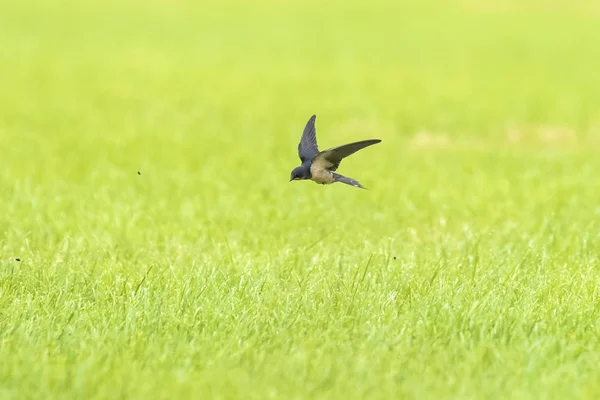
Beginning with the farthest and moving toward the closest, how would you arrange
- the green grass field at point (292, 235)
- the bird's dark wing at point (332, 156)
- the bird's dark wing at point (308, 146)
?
1. the bird's dark wing at point (308, 146)
2. the bird's dark wing at point (332, 156)
3. the green grass field at point (292, 235)

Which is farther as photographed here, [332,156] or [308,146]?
[308,146]

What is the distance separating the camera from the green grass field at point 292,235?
16.1 feet

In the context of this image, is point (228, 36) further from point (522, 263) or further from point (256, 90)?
point (522, 263)

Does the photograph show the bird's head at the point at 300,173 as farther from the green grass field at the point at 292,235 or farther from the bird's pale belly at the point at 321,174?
the green grass field at the point at 292,235

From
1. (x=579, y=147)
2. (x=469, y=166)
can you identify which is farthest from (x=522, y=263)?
(x=579, y=147)

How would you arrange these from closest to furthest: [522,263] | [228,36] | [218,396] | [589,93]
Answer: [218,396], [522,263], [589,93], [228,36]

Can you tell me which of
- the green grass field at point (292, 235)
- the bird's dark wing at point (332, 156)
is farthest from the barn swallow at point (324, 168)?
the green grass field at point (292, 235)

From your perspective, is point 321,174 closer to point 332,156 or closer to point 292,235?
point 332,156

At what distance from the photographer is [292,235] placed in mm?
→ 8414

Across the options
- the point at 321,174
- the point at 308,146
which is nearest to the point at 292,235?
the point at 308,146

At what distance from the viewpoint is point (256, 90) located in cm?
2098

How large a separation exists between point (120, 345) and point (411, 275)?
94.7 inches

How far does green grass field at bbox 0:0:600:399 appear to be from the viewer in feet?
16.1

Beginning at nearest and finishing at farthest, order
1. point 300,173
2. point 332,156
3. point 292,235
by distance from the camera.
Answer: point 332,156 < point 300,173 < point 292,235
